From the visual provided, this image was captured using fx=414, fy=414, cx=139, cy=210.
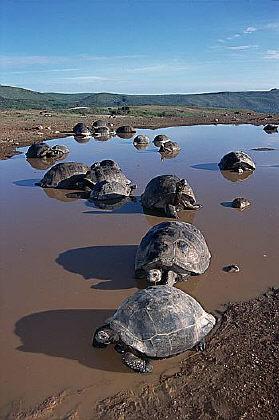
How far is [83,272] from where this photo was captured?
8.30 m

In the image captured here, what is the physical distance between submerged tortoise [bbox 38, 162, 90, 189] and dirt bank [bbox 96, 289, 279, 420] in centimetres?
1000

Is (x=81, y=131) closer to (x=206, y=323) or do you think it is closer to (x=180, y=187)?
(x=180, y=187)

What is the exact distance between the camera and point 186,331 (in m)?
5.80

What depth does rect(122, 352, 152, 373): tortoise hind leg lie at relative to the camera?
550cm

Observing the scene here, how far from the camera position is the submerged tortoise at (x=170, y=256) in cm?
747

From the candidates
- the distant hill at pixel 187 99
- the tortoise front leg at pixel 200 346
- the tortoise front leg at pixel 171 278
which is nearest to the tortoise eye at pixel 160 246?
the tortoise front leg at pixel 171 278

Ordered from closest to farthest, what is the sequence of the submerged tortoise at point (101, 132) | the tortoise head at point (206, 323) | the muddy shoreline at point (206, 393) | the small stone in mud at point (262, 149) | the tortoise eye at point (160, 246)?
the muddy shoreline at point (206, 393) → the tortoise head at point (206, 323) → the tortoise eye at point (160, 246) → the small stone in mud at point (262, 149) → the submerged tortoise at point (101, 132)

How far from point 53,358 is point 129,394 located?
4.20 feet

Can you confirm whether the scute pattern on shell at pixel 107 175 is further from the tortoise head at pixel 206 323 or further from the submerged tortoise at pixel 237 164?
the tortoise head at pixel 206 323

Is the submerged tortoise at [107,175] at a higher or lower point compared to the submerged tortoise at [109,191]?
higher

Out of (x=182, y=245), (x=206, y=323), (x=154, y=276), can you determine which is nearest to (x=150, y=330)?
(x=206, y=323)

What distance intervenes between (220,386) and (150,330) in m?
1.13

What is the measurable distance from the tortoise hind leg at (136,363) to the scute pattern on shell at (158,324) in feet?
0.40

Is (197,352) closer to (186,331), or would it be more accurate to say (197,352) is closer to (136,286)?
(186,331)
